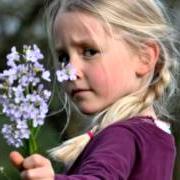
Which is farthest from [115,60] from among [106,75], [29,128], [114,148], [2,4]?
[2,4]

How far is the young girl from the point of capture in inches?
83.0

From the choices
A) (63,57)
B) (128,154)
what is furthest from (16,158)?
(63,57)

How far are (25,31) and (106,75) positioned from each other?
Answer: 6835 millimetres

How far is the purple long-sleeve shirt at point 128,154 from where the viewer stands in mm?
1837

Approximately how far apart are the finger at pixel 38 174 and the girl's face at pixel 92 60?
0.60 m

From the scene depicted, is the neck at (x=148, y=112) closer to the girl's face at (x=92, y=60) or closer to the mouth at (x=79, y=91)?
the girl's face at (x=92, y=60)

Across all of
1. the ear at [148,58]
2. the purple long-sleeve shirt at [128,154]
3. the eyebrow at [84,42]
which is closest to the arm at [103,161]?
the purple long-sleeve shirt at [128,154]

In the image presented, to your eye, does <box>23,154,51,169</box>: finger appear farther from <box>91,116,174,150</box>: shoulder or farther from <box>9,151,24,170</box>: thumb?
<box>91,116,174,150</box>: shoulder

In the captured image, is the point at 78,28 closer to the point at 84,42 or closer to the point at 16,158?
the point at 84,42

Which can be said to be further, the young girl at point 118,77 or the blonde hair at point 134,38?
the blonde hair at point 134,38

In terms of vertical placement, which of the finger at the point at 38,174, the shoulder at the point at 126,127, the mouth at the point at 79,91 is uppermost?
the mouth at the point at 79,91

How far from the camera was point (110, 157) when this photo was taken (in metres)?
1.89

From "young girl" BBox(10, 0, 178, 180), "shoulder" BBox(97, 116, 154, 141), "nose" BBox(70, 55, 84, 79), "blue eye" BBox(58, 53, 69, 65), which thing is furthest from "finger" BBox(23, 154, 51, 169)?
"blue eye" BBox(58, 53, 69, 65)

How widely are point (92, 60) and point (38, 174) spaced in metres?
0.70
